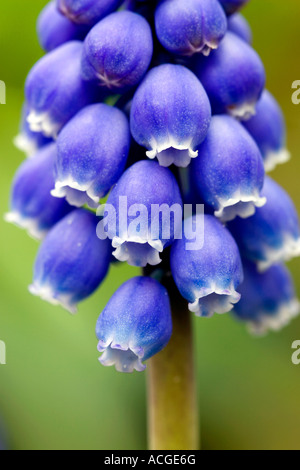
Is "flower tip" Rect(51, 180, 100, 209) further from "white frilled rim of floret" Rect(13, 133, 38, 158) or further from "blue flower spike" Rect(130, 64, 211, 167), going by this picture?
"white frilled rim of floret" Rect(13, 133, 38, 158)

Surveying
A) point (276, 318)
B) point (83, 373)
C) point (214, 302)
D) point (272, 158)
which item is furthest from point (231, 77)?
point (83, 373)

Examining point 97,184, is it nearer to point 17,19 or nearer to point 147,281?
point 147,281

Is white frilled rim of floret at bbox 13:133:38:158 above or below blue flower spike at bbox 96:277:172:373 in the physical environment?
above

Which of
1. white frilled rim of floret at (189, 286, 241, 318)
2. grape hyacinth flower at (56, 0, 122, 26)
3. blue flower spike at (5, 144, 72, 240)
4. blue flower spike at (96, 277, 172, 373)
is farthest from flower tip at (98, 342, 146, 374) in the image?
grape hyacinth flower at (56, 0, 122, 26)

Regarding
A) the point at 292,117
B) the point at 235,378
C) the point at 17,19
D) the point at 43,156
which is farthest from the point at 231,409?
the point at 17,19

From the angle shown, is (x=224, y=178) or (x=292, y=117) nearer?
(x=224, y=178)
